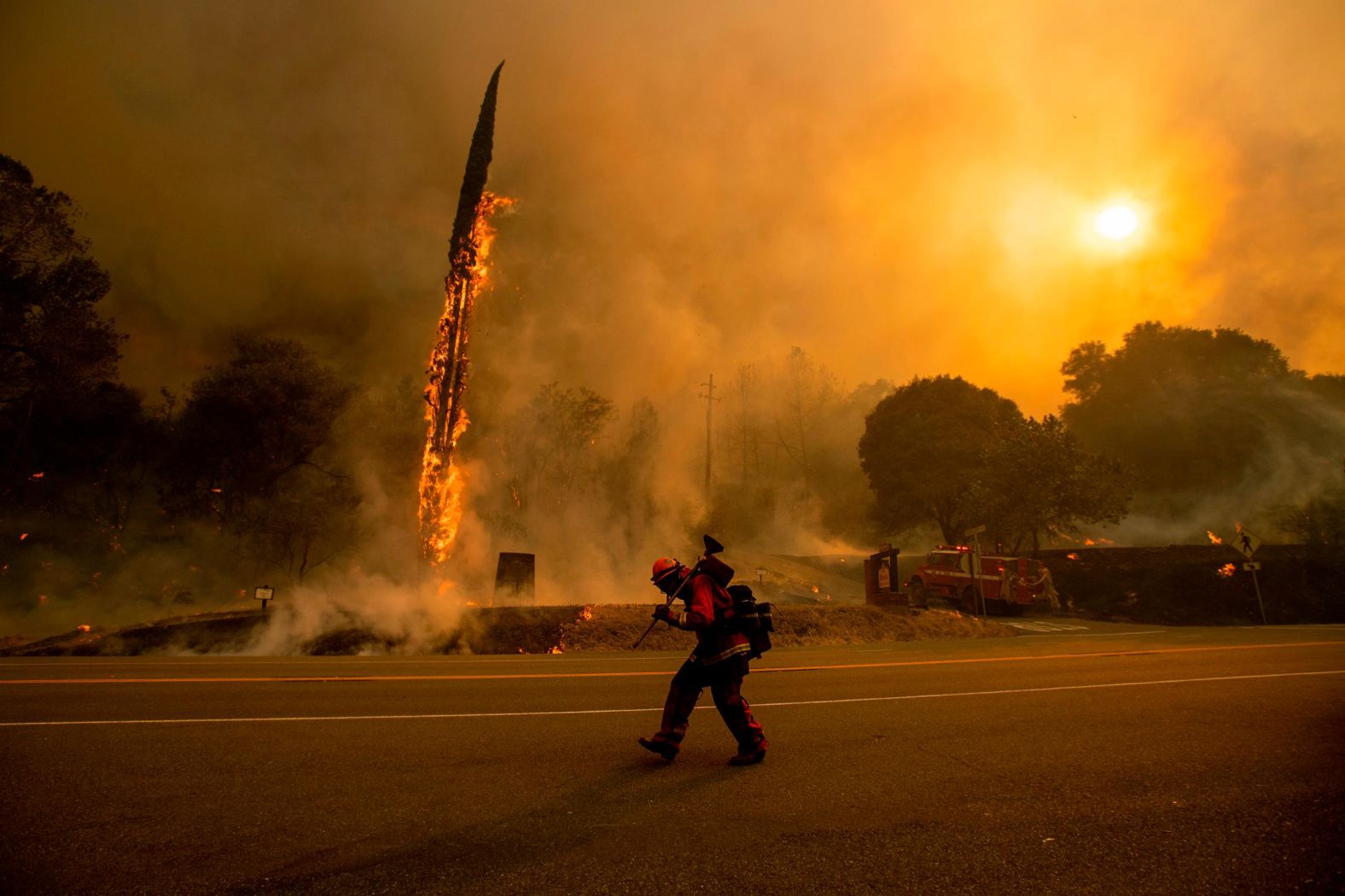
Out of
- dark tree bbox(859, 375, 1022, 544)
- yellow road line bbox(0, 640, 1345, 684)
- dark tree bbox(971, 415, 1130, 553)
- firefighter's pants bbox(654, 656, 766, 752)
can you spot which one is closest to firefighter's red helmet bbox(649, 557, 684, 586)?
firefighter's pants bbox(654, 656, 766, 752)

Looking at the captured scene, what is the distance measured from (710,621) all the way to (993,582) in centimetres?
2592

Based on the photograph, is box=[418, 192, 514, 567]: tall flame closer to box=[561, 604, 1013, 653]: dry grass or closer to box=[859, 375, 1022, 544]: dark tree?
box=[561, 604, 1013, 653]: dry grass

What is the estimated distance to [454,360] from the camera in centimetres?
2572

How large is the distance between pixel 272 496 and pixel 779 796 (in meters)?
38.0

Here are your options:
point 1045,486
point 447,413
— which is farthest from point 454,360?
point 1045,486

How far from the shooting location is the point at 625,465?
163 feet

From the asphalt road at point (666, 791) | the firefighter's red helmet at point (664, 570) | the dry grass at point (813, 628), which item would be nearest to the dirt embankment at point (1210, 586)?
the dry grass at point (813, 628)

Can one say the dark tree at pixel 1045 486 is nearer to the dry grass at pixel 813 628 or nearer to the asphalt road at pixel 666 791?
Answer: the dry grass at pixel 813 628

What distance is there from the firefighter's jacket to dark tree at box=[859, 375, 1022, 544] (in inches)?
1592

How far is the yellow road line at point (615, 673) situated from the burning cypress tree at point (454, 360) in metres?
14.8

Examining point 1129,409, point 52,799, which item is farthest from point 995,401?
point 52,799

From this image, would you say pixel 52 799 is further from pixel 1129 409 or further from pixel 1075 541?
pixel 1129 409

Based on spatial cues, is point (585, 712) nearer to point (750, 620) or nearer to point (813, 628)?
point (750, 620)

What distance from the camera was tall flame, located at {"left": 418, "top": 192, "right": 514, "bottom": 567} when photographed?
25.3 m
